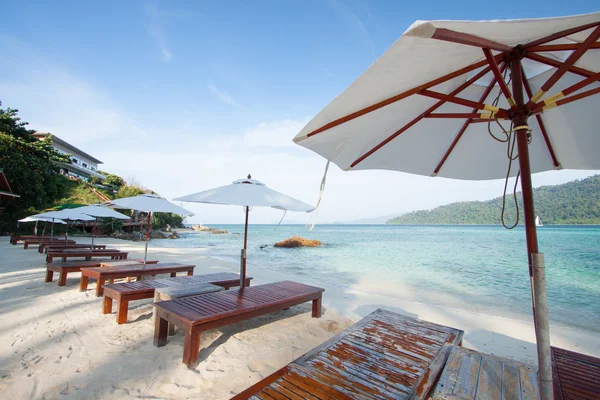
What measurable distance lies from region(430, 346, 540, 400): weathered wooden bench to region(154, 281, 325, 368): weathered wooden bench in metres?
2.03

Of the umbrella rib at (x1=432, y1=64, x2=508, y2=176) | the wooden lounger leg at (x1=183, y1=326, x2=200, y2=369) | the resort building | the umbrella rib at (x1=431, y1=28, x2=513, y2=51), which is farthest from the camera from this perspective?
the resort building

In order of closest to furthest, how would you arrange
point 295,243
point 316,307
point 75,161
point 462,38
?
point 462,38 → point 316,307 → point 295,243 → point 75,161

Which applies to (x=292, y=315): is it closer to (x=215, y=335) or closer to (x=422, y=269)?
(x=215, y=335)

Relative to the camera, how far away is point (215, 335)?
3291mm

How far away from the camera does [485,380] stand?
1.53m

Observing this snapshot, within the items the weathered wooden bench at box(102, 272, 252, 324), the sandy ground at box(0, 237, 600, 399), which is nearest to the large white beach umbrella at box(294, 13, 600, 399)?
the sandy ground at box(0, 237, 600, 399)

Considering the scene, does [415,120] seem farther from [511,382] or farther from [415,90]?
[511,382]

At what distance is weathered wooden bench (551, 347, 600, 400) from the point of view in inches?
59.7

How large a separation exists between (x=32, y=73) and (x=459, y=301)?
56.9ft

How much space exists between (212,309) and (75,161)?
158 feet

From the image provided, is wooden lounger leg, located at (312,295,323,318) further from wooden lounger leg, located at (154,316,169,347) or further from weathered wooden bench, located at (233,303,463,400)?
wooden lounger leg, located at (154,316,169,347)

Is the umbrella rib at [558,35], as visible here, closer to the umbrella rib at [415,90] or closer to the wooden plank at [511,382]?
the umbrella rib at [415,90]

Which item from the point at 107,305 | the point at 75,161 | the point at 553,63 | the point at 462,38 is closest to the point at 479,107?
the point at 462,38

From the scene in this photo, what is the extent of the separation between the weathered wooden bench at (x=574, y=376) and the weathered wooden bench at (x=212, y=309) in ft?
8.40
